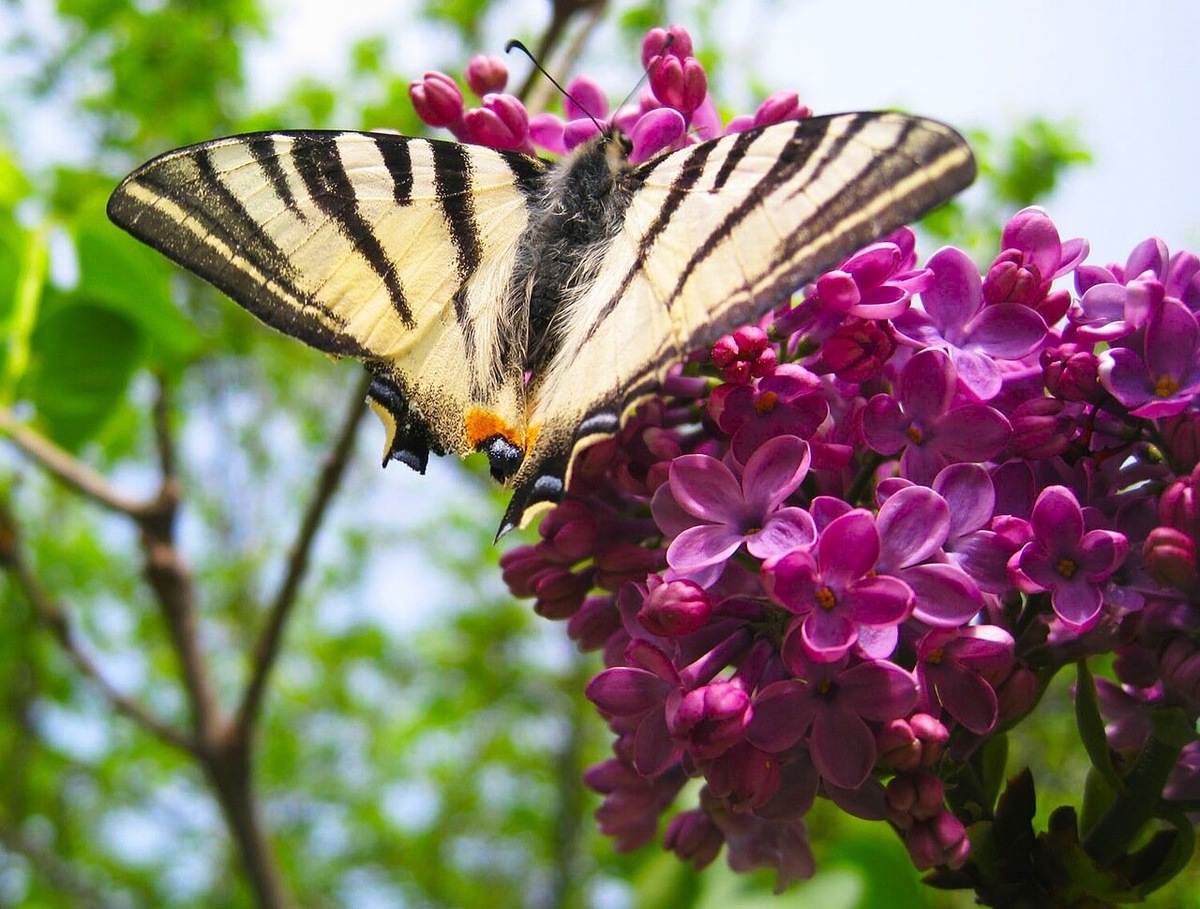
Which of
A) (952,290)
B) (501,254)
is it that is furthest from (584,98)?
(952,290)

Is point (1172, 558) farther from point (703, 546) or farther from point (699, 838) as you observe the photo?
point (699, 838)

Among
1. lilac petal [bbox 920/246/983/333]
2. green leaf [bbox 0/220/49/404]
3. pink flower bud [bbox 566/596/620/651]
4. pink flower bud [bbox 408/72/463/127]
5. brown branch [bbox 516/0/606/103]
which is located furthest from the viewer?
green leaf [bbox 0/220/49/404]

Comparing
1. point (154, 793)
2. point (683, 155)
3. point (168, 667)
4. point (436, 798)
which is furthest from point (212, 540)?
point (683, 155)

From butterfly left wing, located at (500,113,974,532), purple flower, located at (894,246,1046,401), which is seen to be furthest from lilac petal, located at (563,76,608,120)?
purple flower, located at (894,246,1046,401)

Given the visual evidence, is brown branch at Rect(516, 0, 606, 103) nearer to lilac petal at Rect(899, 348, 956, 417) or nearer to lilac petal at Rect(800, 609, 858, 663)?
lilac petal at Rect(899, 348, 956, 417)

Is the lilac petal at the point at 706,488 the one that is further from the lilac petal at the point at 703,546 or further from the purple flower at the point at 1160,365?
the purple flower at the point at 1160,365

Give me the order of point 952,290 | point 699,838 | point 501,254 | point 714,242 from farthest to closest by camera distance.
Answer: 1. point 501,254
2. point 699,838
3. point 714,242
4. point 952,290
